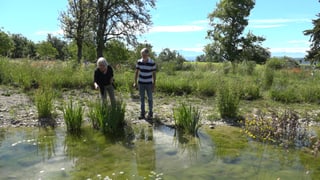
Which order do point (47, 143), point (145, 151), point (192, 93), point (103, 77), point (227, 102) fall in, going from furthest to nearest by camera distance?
point (192, 93) → point (227, 102) → point (103, 77) → point (47, 143) → point (145, 151)

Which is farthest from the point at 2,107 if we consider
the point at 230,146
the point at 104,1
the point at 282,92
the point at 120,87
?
the point at 104,1

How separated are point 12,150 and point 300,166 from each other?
5.42 meters

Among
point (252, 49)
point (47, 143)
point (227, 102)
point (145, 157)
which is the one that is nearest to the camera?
point (145, 157)

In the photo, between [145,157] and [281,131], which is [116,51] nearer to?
[281,131]

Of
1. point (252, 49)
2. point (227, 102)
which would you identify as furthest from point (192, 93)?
point (252, 49)

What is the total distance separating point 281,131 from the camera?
8.03 m

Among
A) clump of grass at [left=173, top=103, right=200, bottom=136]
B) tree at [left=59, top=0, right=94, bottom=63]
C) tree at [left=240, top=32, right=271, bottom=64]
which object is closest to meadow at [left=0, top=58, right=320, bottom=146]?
clump of grass at [left=173, top=103, right=200, bottom=136]

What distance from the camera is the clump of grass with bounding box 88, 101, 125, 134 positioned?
8.41 meters

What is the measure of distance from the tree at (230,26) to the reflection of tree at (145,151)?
34.8 metres

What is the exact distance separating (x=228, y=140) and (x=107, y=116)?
2.78 metres

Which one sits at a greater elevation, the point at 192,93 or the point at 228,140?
the point at 192,93

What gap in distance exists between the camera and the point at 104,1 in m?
34.5

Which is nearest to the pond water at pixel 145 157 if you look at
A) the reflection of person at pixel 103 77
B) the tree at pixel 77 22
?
the reflection of person at pixel 103 77

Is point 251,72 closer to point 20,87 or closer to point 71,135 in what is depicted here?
point 20,87
